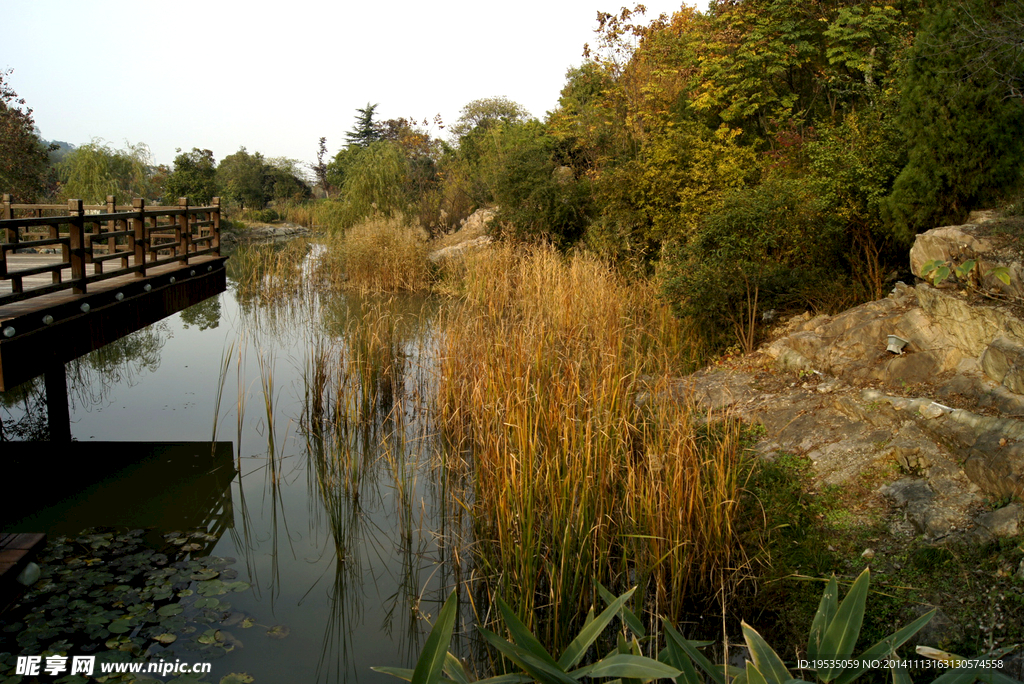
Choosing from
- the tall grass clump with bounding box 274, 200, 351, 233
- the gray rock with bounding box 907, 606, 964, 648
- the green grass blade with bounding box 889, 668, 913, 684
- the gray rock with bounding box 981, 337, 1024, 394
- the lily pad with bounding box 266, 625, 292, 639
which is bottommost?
the lily pad with bounding box 266, 625, 292, 639

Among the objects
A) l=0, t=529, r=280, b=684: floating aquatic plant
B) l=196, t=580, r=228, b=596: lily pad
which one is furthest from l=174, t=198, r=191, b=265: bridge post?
l=196, t=580, r=228, b=596: lily pad

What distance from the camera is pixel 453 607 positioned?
6.17 ft

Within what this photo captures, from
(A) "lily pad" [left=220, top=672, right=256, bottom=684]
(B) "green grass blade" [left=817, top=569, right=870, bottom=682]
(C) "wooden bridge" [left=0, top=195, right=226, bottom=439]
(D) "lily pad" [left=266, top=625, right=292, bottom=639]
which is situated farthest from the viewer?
(C) "wooden bridge" [left=0, top=195, right=226, bottom=439]

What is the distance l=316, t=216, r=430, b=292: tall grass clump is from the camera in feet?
42.9

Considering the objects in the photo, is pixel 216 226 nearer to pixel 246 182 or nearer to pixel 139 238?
pixel 139 238

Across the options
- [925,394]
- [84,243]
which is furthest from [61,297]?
[925,394]

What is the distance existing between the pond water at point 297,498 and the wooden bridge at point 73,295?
90cm

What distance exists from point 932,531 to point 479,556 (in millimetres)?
2163

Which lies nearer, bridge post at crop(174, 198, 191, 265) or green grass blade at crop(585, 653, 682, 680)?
green grass blade at crop(585, 653, 682, 680)

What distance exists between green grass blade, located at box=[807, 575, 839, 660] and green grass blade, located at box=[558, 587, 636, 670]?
573 mm

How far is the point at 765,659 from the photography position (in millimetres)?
1854

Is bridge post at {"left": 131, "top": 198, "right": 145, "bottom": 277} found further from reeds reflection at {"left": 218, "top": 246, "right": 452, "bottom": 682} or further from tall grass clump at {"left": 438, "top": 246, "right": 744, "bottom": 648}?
tall grass clump at {"left": 438, "top": 246, "right": 744, "bottom": 648}

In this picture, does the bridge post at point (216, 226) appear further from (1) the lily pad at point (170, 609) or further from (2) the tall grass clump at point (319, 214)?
(1) the lily pad at point (170, 609)

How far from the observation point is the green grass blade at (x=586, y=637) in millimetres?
1907
